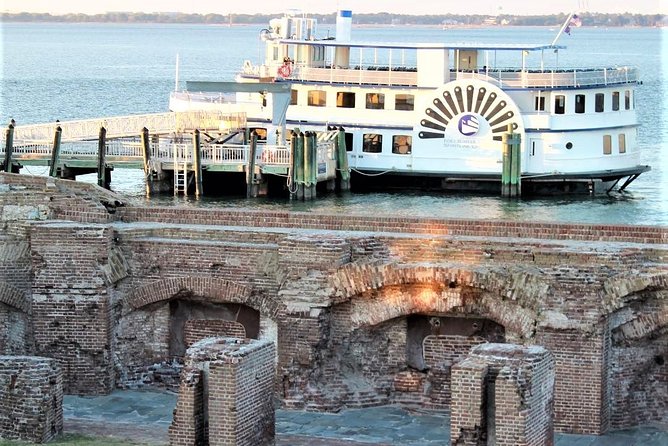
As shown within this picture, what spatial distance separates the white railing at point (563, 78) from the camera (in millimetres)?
52062

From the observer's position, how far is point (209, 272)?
98.7 feet

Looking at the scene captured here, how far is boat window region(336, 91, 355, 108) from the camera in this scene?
5369 centimetres

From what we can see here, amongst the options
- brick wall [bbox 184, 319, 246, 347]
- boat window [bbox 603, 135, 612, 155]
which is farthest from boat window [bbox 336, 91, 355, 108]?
brick wall [bbox 184, 319, 246, 347]

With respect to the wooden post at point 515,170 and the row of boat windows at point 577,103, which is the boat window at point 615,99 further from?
the wooden post at point 515,170

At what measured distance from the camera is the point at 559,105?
52.2 m

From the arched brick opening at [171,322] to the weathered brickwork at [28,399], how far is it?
3.89 meters

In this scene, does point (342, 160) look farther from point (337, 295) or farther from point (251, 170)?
point (337, 295)

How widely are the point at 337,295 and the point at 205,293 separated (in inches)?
93.7

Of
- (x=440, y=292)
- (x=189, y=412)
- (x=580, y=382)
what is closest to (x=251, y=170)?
(x=440, y=292)

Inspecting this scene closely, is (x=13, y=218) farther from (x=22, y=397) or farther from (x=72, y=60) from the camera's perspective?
(x=72, y=60)

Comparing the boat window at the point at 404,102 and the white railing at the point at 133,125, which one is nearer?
the boat window at the point at 404,102

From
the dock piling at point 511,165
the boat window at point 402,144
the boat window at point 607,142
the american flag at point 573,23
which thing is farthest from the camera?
the american flag at point 573,23

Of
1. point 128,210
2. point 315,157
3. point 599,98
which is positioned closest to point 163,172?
point 315,157

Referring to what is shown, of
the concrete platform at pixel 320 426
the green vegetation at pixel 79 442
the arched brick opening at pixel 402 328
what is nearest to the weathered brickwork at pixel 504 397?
the concrete platform at pixel 320 426
